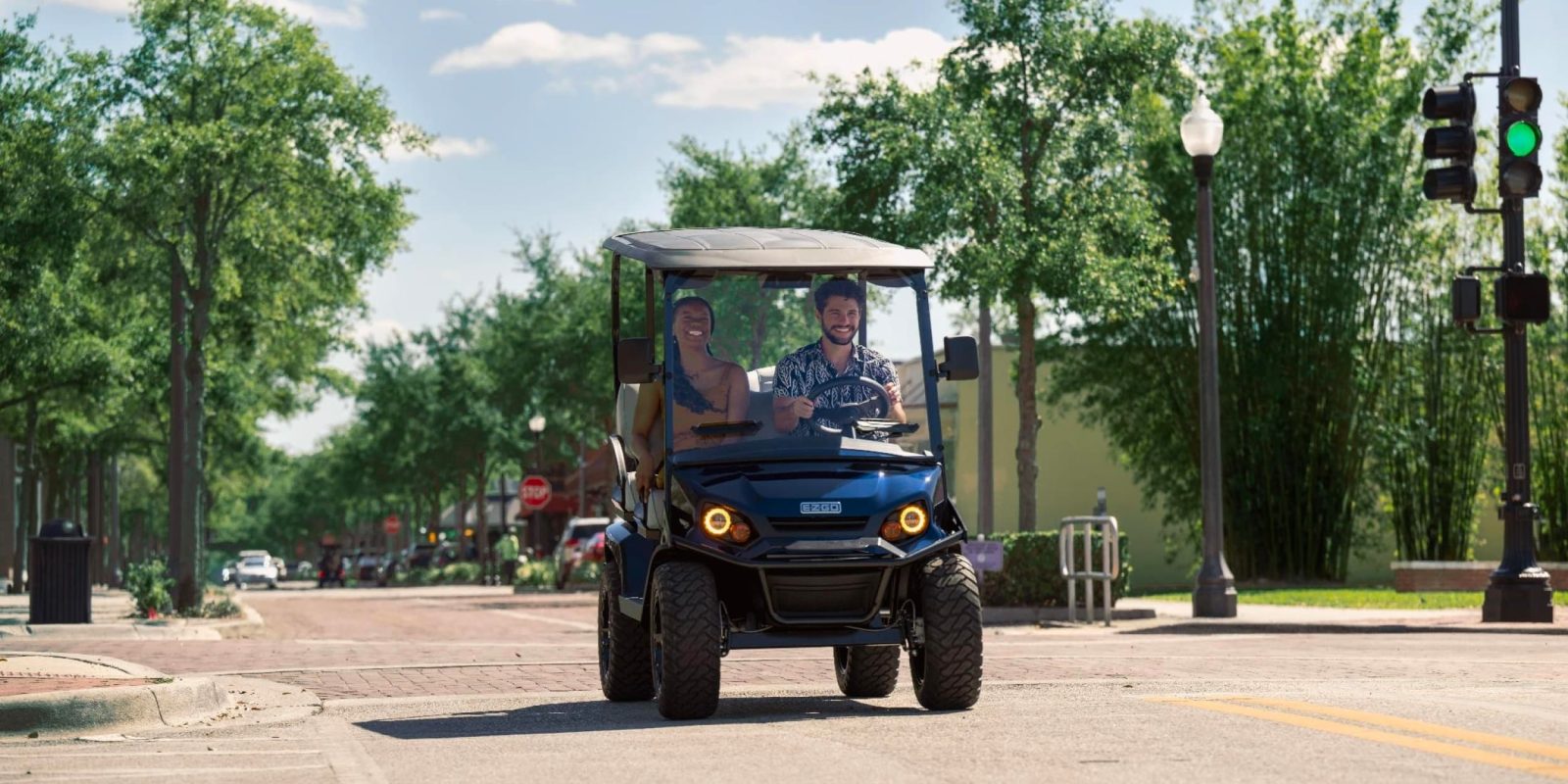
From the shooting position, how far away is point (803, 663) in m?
16.2

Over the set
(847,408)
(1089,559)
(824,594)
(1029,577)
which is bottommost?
(1029,577)

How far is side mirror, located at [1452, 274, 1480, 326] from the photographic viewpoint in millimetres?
19953

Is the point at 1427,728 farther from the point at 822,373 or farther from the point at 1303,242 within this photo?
the point at 1303,242

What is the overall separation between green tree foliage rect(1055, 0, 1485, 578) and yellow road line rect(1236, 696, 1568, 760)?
86.0 feet

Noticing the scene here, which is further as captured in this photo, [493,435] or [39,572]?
[493,435]

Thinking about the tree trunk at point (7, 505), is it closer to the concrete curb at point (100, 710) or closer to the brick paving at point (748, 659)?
the brick paving at point (748, 659)

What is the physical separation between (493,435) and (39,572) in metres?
40.2

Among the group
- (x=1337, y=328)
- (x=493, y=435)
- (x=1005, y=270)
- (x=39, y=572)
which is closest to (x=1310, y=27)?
(x=1337, y=328)

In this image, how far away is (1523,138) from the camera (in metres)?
19.6

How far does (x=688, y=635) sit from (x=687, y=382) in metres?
1.54

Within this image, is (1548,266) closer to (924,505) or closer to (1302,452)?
(1302,452)

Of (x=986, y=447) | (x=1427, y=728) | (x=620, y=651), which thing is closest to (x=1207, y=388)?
A: (x=986, y=447)

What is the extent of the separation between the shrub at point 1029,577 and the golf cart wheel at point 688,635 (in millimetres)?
14391

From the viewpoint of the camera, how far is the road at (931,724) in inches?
324
